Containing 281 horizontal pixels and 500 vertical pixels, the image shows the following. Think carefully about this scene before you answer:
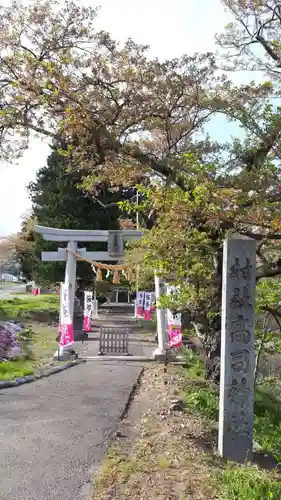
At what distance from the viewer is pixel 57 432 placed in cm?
629

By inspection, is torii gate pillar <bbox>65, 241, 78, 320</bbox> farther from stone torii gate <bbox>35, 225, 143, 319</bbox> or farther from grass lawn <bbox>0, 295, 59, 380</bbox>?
grass lawn <bbox>0, 295, 59, 380</bbox>

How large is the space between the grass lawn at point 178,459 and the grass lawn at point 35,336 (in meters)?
3.61

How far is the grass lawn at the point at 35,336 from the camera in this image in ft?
35.9

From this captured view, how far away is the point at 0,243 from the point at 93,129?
2757 cm

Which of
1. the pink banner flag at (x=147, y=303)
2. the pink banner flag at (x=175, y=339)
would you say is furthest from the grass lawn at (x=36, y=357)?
the pink banner flag at (x=147, y=303)

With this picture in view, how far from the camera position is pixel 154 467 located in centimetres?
500

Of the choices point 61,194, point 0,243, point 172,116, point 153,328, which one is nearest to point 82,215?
point 61,194

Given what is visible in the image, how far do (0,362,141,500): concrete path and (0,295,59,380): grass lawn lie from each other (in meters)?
1.09

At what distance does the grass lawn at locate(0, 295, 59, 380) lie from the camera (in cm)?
1095

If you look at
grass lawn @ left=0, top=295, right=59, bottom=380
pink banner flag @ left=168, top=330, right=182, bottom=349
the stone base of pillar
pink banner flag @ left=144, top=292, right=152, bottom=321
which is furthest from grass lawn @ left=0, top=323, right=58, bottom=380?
pink banner flag @ left=144, top=292, right=152, bottom=321

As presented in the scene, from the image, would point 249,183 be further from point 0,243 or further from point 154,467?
point 0,243

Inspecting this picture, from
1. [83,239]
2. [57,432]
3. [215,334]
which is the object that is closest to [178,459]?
[57,432]

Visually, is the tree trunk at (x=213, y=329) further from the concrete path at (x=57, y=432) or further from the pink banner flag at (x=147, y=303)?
the pink banner flag at (x=147, y=303)

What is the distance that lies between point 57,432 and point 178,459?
1.87 metres
